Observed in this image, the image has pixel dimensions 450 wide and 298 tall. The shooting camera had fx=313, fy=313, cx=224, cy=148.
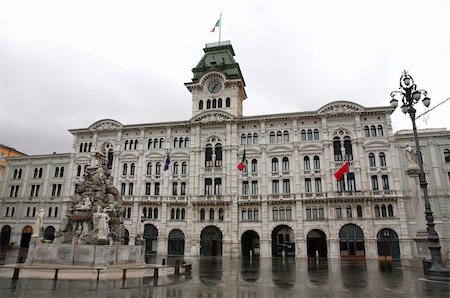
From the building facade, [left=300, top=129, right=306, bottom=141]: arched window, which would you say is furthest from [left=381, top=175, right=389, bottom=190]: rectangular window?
[left=300, top=129, right=306, bottom=141]: arched window

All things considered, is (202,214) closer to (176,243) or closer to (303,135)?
(176,243)

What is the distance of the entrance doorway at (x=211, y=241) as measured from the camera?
43659 mm

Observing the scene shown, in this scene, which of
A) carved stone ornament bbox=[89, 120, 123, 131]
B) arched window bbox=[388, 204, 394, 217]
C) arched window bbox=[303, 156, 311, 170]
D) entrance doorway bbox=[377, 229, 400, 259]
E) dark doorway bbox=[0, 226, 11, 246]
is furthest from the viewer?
dark doorway bbox=[0, 226, 11, 246]

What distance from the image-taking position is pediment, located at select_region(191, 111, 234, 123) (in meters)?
47.7

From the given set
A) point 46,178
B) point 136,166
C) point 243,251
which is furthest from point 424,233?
point 46,178

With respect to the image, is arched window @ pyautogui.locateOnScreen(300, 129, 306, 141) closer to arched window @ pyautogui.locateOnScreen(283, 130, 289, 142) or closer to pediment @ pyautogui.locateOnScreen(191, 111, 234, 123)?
arched window @ pyautogui.locateOnScreen(283, 130, 289, 142)

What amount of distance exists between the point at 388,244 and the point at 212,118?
1155 inches

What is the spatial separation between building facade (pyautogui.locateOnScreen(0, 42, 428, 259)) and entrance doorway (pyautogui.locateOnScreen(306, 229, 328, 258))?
0.46 ft

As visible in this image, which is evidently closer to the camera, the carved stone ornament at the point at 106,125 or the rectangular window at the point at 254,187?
the rectangular window at the point at 254,187

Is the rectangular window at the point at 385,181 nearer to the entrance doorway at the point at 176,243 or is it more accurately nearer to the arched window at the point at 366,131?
the arched window at the point at 366,131

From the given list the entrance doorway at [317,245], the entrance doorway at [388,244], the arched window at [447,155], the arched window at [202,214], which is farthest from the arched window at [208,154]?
the arched window at [447,155]

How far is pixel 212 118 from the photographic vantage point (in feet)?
159

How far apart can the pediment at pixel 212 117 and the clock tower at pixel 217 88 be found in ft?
0.51

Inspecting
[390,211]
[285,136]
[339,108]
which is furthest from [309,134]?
[390,211]
